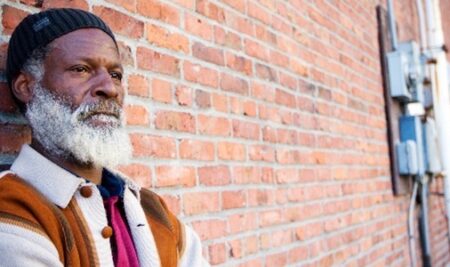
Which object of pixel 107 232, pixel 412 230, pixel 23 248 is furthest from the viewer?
pixel 412 230

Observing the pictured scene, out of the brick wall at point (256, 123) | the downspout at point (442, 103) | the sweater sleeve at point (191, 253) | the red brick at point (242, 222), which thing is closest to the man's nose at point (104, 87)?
the brick wall at point (256, 123)

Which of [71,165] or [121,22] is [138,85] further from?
[71,165]

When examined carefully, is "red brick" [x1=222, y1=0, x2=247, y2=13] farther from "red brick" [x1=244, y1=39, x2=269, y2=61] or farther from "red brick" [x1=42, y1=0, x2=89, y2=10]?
"red brick" [x1=42, y1=0, x2=89, y2=10]

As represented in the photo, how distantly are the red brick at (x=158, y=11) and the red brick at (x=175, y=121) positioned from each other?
301 mm

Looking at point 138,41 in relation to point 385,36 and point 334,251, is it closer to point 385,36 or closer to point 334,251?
point 334,251

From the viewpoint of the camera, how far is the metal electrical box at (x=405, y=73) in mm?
3793

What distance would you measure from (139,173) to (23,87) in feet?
1.54

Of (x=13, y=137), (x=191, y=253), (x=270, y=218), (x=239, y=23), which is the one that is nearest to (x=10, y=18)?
(x=13, y=137)

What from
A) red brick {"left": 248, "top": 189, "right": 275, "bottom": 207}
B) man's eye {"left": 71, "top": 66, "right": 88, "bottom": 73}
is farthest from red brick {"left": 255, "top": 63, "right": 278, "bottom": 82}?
man's eye {"left": 71, "top": 66, "right": 88, "bottom": 73}

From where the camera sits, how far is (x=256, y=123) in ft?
7.11

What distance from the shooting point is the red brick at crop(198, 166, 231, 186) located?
180 cm

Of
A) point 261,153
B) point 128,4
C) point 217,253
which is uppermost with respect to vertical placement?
point 128,4

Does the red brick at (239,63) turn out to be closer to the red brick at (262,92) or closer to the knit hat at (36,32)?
the red brick at (262,92)

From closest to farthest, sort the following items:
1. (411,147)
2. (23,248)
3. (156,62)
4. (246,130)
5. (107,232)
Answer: (23,248) < (107,232) < (156,62) < (246,130) < (411,147)
